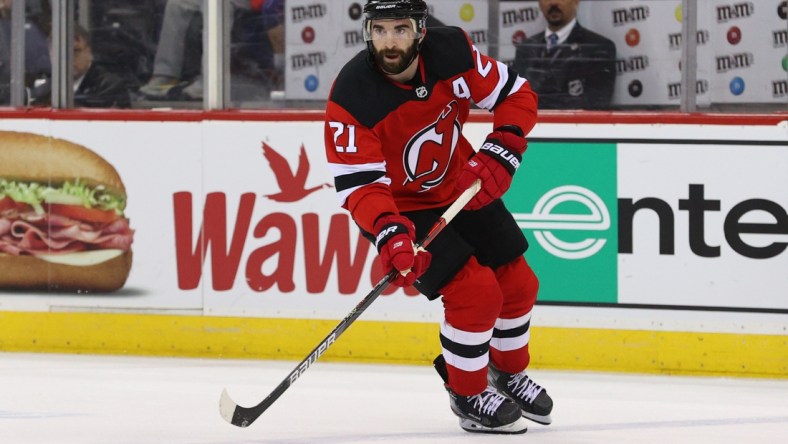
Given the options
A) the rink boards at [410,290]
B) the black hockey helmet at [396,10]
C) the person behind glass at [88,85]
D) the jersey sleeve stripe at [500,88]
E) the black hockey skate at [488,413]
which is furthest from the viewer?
the person behind glass at [88,85]

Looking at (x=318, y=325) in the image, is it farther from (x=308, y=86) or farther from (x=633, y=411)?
(x=633, y=411)

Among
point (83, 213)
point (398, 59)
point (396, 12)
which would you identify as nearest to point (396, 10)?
point (396, 12)

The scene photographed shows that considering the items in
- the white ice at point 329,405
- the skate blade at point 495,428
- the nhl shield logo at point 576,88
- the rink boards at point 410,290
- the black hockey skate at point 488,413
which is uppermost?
the nhl shield logo at point 576,88

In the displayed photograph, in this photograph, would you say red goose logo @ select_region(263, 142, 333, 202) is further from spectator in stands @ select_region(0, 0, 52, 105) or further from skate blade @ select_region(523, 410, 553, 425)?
skate blade @ select_region(523, 410, 553, 425)

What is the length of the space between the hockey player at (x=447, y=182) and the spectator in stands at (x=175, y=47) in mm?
1612

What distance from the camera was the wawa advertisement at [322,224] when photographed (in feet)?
14.6

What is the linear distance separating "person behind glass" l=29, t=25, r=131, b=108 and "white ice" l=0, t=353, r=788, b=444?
36.0 inches

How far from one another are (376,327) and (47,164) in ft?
4.28

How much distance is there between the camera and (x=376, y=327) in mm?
4695

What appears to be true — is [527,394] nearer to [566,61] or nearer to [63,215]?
[566,61]

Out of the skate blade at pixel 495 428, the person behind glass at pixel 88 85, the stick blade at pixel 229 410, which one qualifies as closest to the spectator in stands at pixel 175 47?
the person behind glass at pixel 88 85

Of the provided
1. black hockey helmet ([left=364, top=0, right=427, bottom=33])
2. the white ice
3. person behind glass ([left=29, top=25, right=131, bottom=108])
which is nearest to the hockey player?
black hockey helmet ([left=364, top=0, right=427, bottom=33])

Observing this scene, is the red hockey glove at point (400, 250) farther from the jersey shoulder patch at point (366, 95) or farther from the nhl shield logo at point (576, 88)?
the nhl shield logo at point (576, 88)

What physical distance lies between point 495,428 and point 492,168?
646 millimetres
